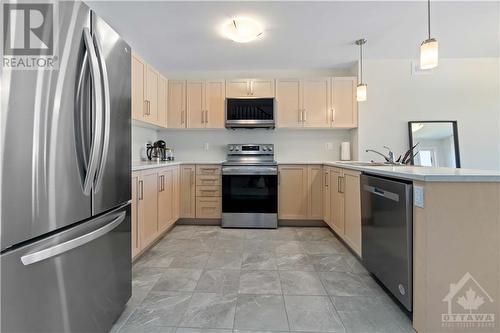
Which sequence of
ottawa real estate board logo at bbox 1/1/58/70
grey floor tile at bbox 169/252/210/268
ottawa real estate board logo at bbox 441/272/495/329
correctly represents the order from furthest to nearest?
grey floor tile at bbox 169/252/210/268
ottawa real estate board logo at bbox 441/272/495/329
ottawa real estate board logo at bbox 1/1/58/70

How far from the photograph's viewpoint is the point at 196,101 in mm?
3842

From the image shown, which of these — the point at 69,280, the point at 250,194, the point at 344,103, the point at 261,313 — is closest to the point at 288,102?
the point at 344,103

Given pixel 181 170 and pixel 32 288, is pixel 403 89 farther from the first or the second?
pixel 32 288

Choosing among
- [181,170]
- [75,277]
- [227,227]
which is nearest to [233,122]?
[181,170]

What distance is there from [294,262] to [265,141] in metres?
2.19

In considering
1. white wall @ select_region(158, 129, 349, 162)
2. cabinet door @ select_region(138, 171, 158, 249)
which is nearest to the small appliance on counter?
white wall @ select_region(158, 129, 349, 162)

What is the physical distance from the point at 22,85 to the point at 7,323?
0.77 m

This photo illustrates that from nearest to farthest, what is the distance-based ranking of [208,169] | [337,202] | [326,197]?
[337,202]
[326,197]
[208,169]

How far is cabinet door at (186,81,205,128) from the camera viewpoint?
383 centimetres

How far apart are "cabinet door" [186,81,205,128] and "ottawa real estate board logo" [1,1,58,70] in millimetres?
2892

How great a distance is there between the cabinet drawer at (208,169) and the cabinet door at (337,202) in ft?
5.26

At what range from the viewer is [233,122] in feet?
12.2

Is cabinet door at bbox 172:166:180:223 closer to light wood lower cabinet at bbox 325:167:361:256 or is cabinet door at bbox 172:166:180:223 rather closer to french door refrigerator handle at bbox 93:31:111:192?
light wood lower cabinet at bbox 325:167:361:256

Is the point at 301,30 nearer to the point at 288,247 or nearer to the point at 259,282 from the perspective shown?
the point at 288,247
